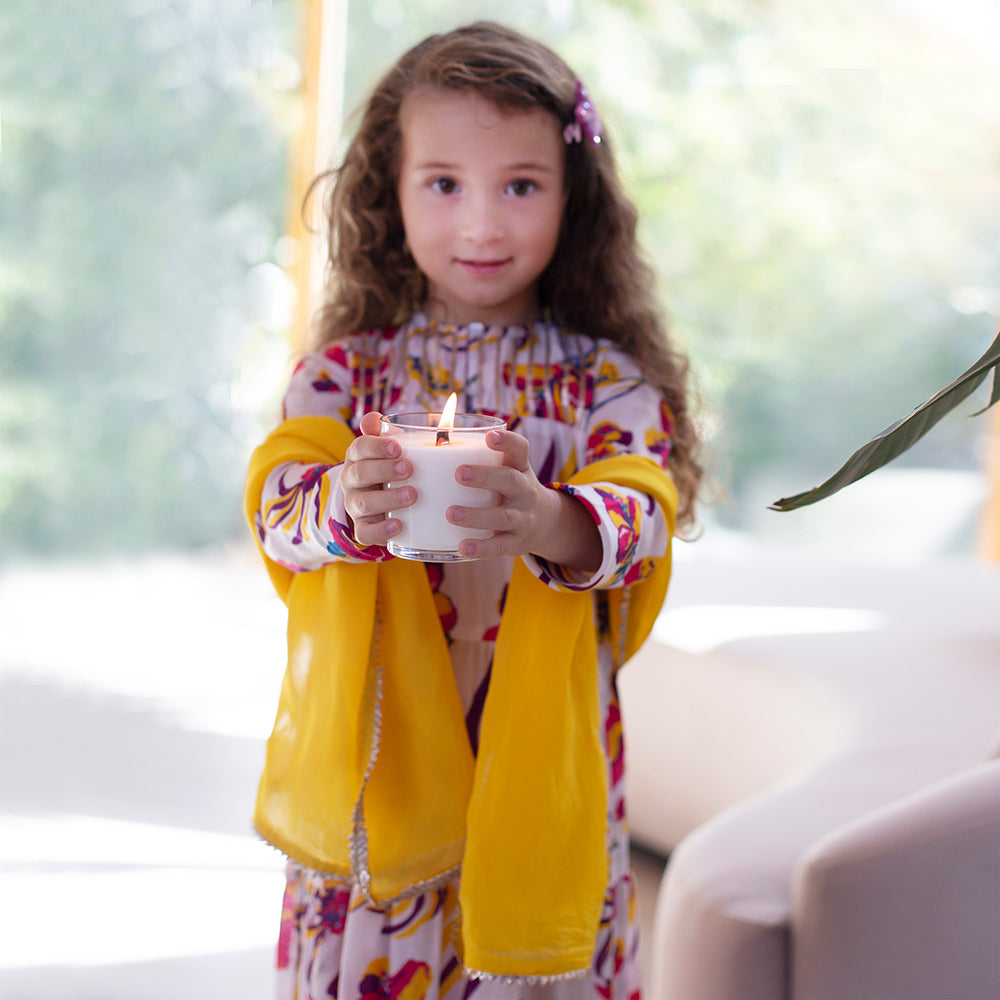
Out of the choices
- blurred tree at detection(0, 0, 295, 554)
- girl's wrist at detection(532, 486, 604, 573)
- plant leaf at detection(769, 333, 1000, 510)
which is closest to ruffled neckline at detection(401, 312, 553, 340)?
girl's wrist at detection(532, 486, 604, 573)

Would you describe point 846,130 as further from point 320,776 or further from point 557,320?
point 320,776

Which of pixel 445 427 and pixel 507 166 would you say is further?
pixel 507 166

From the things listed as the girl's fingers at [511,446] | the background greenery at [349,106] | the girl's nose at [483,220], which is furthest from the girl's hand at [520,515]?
the background greenery at [349,106]

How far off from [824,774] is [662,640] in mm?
614

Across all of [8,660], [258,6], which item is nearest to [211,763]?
[8,660]

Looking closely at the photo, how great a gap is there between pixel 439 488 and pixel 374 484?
0.20 ft

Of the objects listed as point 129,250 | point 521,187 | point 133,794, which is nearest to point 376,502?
point 521,187

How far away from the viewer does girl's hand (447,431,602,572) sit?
2.57ft

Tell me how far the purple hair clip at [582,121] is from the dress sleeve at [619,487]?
204mm

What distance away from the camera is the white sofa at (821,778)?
0.97m

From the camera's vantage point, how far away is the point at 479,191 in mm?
1026

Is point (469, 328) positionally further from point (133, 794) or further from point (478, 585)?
point (133, 794)

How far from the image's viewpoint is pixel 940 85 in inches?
152

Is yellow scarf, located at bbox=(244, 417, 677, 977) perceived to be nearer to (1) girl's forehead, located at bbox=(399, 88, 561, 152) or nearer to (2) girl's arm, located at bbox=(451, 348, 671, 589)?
(2) girl's arm, located at bbox=(451, 348, 671, 589)
